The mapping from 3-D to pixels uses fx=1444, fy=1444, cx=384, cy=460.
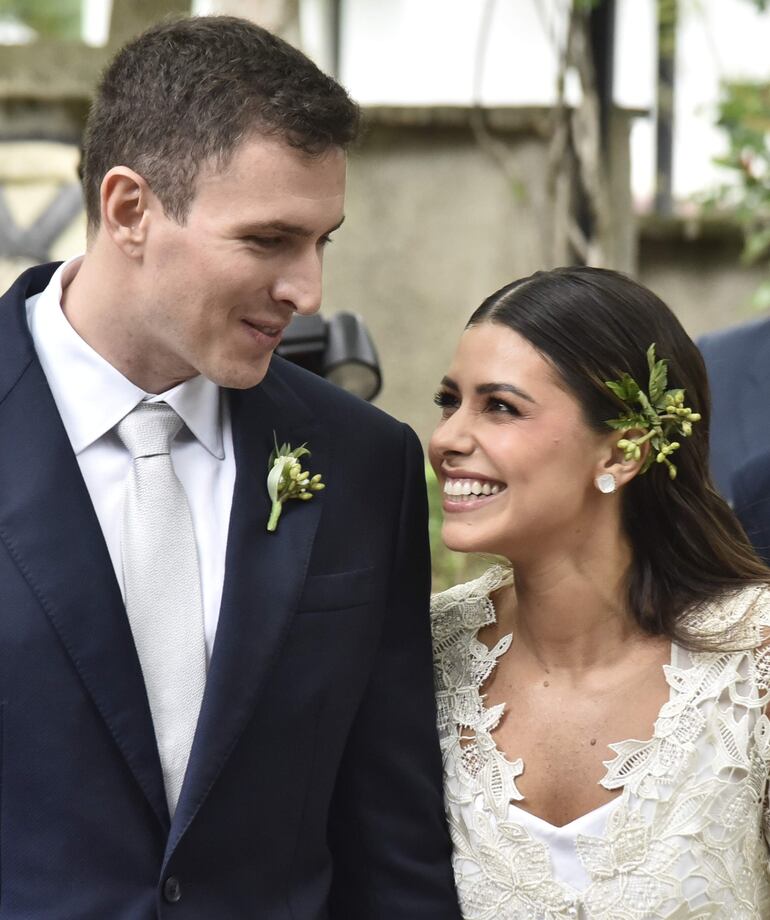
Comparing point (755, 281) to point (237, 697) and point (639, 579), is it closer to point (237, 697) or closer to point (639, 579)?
point (639, 579)

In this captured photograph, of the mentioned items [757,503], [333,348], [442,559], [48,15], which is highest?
[48,15]

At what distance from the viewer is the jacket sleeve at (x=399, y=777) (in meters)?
2.57

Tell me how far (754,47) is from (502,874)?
507 centimetres

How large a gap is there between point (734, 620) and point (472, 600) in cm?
53

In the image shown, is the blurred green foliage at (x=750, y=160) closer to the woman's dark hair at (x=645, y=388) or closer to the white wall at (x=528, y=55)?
the white wall at (x=528, y=55)

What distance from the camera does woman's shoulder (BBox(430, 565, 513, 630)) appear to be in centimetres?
289

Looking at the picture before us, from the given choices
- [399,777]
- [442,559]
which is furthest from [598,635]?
[442,559]

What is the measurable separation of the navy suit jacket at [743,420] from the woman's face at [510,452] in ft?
1.62

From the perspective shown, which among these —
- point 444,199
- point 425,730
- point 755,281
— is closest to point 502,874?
point 425,730

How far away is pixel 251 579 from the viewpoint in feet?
7.44

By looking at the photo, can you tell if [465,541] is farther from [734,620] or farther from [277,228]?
[277,228]

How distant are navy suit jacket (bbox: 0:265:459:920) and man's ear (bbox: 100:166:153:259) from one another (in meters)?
0.20

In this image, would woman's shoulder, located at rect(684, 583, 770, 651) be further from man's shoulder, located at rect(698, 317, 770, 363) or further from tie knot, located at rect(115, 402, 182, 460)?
tie knot, located at rect(115, 402, 182, 460)

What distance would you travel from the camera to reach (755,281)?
6465 mm
